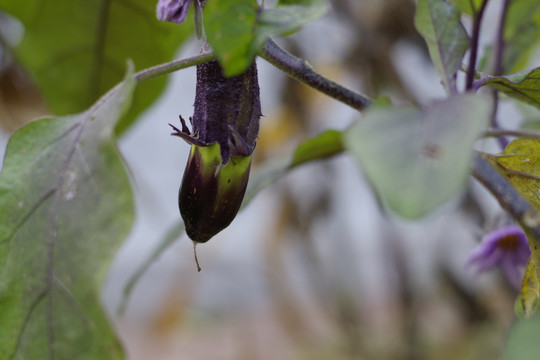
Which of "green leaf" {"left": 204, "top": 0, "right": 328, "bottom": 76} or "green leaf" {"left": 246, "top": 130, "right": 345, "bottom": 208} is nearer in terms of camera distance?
"green leaf" {"left": 204, "top": 0, "right": 328, "bottom": 76}

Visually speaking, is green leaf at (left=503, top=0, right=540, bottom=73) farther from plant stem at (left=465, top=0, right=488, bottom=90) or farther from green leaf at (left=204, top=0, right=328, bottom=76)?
green leaf at (left=204, top=0, right=328, bottom=76)

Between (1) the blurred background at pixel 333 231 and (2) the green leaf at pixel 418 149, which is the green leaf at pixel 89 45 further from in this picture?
(2) the green leaf at pixel 418 149

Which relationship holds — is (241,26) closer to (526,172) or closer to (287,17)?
(287,17)

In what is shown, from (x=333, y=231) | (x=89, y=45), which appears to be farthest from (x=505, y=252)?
(x=333, y=231)

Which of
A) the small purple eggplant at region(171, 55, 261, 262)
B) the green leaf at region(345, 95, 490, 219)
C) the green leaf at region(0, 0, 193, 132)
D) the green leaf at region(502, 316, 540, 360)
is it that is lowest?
the green leaf at region(0, 0, 193, 132)

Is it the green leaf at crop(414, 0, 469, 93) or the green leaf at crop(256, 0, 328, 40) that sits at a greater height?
the green leaf at crop(256, 0, 328, 40)

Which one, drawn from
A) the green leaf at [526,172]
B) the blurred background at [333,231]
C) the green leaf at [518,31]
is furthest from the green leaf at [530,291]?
the green leaf at [518,31]

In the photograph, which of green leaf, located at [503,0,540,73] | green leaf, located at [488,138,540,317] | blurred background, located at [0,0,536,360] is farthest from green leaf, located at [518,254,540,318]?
green leaf, located at [503,0,540,73]

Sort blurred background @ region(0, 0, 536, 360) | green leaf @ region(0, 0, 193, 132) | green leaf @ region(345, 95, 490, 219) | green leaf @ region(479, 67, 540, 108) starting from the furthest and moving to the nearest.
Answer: blurred background @ region(0, 0, 536, 360) < green leaf @ region(0, 0, 193, 132) < green leaf @ region(479, 67, 540, 108) < green leaf @ region(345, 95, 490, 219)
